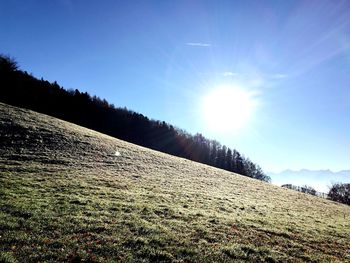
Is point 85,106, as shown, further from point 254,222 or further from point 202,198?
point 254,222

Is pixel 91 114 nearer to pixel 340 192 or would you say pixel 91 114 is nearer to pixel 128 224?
pixel 128 224

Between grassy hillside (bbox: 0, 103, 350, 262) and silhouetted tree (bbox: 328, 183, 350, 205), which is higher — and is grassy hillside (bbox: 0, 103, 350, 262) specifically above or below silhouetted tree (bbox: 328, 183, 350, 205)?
below

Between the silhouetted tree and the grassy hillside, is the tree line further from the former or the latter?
the grassy hillside

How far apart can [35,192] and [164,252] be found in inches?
538

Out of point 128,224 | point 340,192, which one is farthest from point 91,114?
point 340,192

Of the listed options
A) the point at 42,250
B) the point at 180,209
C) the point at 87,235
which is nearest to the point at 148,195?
the point at 180,209

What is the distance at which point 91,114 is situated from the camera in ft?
360

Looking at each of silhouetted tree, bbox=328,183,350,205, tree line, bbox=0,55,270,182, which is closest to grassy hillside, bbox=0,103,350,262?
tree line, bbox=0,55,270,182

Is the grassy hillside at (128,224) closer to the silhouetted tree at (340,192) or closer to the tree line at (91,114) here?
the tree line at (91,114)

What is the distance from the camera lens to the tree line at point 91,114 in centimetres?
9044

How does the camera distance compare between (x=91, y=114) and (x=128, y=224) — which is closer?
(x=128, y=224)

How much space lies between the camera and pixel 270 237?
1684 centimetres

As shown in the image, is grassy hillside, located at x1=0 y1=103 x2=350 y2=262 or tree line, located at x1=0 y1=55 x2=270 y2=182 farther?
tree line, located at x1=0 y1=55 x2=270 y2=182

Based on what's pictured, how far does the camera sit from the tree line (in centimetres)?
9044
